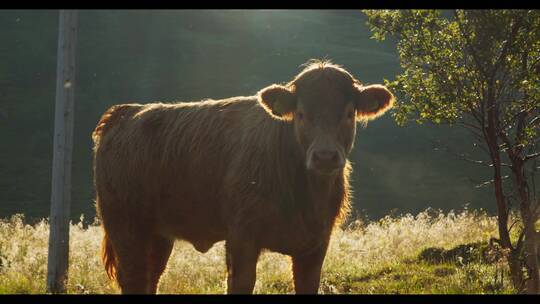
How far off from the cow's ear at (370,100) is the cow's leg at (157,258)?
2729 millimetres

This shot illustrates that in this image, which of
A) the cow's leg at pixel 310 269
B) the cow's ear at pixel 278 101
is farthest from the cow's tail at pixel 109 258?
the cow's ear at pixel 278 101

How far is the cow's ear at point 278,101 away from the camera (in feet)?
20.9

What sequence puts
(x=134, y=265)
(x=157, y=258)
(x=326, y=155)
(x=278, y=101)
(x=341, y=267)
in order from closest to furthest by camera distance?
(x=326, y=155)
(x=278, y=101)
(x=134, y=265)
(x=157, y=258)
(x=341, y=267)

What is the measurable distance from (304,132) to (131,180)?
2.39 m

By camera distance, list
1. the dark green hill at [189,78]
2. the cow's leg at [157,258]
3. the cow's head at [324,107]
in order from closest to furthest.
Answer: the cow's head at [324,107], the cow's leg at [157,258], the dark green hill at [189,78]

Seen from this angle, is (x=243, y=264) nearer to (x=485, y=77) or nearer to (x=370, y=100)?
(x=370, y=100)

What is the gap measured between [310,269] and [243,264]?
705mm

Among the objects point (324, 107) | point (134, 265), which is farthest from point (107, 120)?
point (324, 107)

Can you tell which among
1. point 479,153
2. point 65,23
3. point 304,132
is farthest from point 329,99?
point 479,153

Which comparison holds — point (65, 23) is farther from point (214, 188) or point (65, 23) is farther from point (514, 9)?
point (514, 9)

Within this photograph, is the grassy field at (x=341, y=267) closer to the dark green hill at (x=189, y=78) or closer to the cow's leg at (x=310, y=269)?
the cow's leg at (x=310, y=269)

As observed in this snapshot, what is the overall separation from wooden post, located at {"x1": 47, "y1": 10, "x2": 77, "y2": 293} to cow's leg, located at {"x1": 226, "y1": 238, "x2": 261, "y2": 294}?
3243 mm

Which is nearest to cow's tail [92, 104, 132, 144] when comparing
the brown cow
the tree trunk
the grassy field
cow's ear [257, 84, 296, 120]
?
the brown cow

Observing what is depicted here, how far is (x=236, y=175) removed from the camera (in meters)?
6.49
